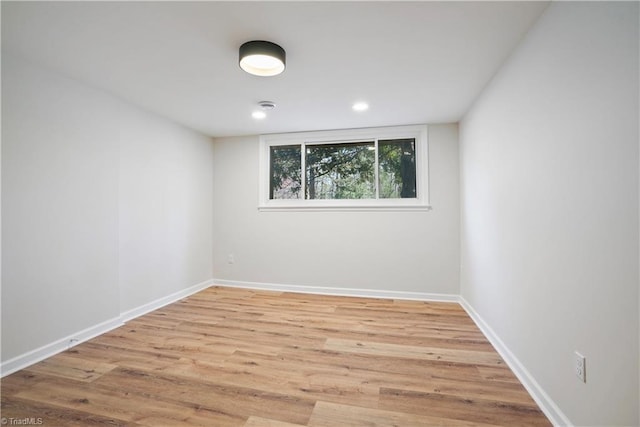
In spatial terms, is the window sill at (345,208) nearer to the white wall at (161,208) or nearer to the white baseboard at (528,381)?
the white wall at (161,208)

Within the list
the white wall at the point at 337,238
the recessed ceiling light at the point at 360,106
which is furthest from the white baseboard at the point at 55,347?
the recessed ceiling light at the point at 360,106

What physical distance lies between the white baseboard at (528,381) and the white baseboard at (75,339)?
3437 millimetres

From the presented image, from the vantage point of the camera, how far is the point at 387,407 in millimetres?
1644

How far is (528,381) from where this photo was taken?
1781 mm

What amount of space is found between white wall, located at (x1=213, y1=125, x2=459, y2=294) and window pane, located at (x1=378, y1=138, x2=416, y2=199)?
259 mm

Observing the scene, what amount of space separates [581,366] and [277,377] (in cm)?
169

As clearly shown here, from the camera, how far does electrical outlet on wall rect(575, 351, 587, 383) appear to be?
4.25ft

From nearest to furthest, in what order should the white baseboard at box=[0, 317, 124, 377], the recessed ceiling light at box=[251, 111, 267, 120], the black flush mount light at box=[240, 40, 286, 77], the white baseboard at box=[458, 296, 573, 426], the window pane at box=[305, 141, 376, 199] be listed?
the white baseboard at box=[458, 296, 573, 426]
the black flush mount light at box=[240, 40, 286, 77]
the white baseboard at box=[0, 317, 124, 377]
the recessed ceiling light at box=[251, 111, 267, 120]
the window pane at box=[305, 141, 376, 199]

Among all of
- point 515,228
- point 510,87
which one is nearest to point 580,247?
point 515,228

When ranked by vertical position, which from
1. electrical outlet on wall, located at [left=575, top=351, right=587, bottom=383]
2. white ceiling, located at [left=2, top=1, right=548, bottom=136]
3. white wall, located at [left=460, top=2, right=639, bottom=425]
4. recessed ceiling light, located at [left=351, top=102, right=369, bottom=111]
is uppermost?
recessed ceiling light, located at [left=351, top=102, right=369, bottom=111]

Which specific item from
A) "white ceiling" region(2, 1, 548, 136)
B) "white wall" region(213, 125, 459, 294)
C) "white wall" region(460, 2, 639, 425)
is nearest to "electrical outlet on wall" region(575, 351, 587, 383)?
"white wall" region(460, 2, 639, 425)

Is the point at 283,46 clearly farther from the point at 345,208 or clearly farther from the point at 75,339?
the point at 75,339

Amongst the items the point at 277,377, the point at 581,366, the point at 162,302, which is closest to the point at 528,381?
the point at 581,366

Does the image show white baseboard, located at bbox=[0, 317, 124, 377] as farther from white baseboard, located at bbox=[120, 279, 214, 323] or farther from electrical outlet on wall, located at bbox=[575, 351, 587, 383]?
electrical outlet on wall, located at bbox=[575, 351, 587, 383]
